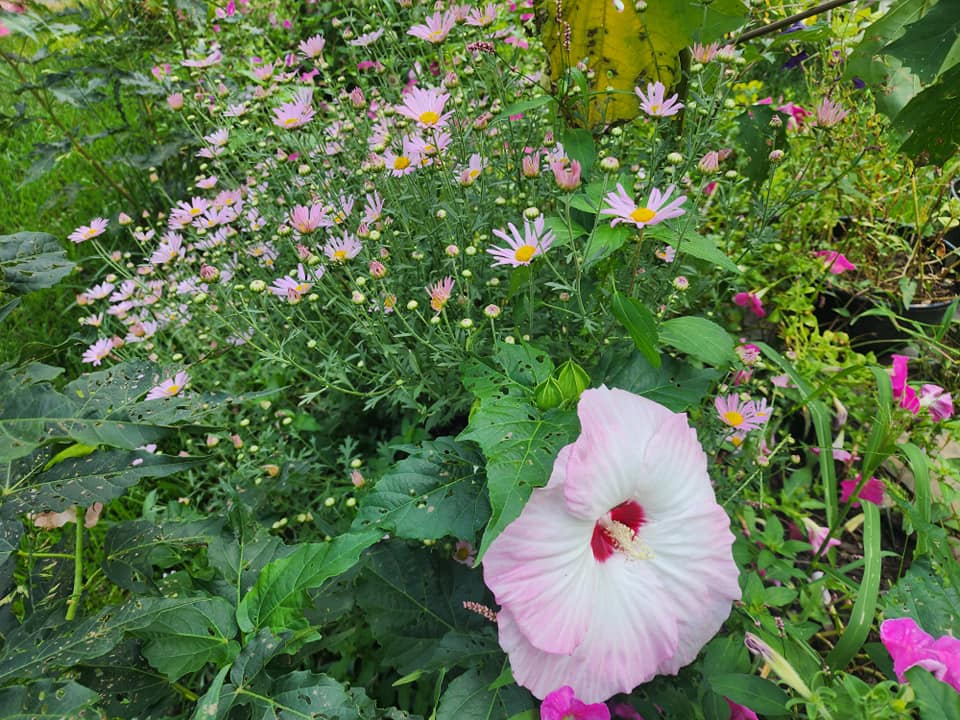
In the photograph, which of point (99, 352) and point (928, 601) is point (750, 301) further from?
point (99, 352)

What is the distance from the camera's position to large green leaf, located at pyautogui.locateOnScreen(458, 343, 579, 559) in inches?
23.2

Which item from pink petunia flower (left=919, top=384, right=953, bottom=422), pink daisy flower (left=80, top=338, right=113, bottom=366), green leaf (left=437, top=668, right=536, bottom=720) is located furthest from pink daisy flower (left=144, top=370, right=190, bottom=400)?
pink petunia flower (left=919, top=384, right=953, bottom=422)

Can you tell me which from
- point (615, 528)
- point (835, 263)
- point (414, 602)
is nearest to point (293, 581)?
point (414, 602)

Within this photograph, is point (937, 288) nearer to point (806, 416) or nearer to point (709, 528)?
point (806, 416)

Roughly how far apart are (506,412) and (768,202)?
28.3 inches

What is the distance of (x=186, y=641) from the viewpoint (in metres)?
0.68

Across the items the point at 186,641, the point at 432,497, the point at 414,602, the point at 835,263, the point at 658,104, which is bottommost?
the point at 414,602

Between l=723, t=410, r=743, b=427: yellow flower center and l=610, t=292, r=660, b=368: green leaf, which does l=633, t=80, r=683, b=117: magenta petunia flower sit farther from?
l=723, t=410, r=743, b=427: yellow flower center

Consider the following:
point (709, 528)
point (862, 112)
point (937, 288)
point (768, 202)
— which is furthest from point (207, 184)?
point (937, 288)

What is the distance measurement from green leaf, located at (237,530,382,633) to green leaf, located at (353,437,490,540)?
4 centimetres

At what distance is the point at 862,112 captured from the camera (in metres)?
1.68

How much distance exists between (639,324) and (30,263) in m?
0.77

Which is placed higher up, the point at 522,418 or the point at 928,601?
the point at 522,418

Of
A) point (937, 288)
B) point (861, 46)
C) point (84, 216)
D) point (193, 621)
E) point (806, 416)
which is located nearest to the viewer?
point (193, 621)
